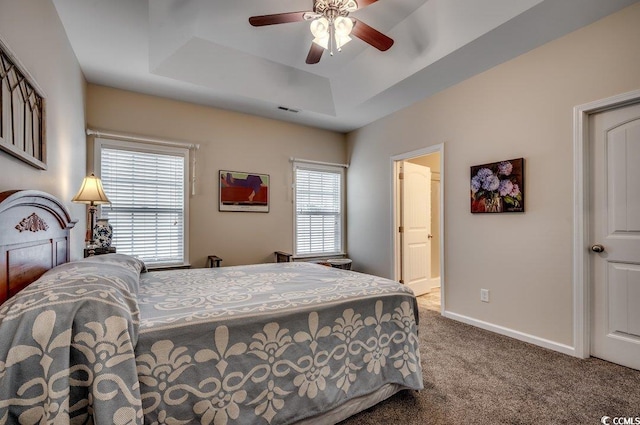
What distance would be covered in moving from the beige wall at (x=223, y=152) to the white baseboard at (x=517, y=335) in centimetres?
245

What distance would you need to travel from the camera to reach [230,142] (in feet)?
13.4

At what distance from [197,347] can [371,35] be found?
2.34 meters

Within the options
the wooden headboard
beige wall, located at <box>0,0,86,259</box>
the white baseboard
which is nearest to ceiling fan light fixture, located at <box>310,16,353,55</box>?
beige wall, located at <box>0,0,86,259</box>

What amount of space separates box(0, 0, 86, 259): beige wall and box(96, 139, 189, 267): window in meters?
0.32

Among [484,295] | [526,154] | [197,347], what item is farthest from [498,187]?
[197,347]

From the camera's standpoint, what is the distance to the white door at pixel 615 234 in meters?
2.19

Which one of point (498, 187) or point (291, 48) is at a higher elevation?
point (291, 48)

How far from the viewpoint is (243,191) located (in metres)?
4.14

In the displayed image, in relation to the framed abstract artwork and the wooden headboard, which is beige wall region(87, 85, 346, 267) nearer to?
the framed abstract artwork

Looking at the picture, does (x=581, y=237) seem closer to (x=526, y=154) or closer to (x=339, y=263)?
(x=526, y=154)

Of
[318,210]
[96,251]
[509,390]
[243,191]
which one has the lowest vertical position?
[509,390]

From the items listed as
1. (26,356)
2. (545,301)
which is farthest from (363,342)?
(545,301)

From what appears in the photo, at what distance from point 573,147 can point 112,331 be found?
329 cm

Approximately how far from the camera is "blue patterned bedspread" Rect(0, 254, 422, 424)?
37.3 inches
